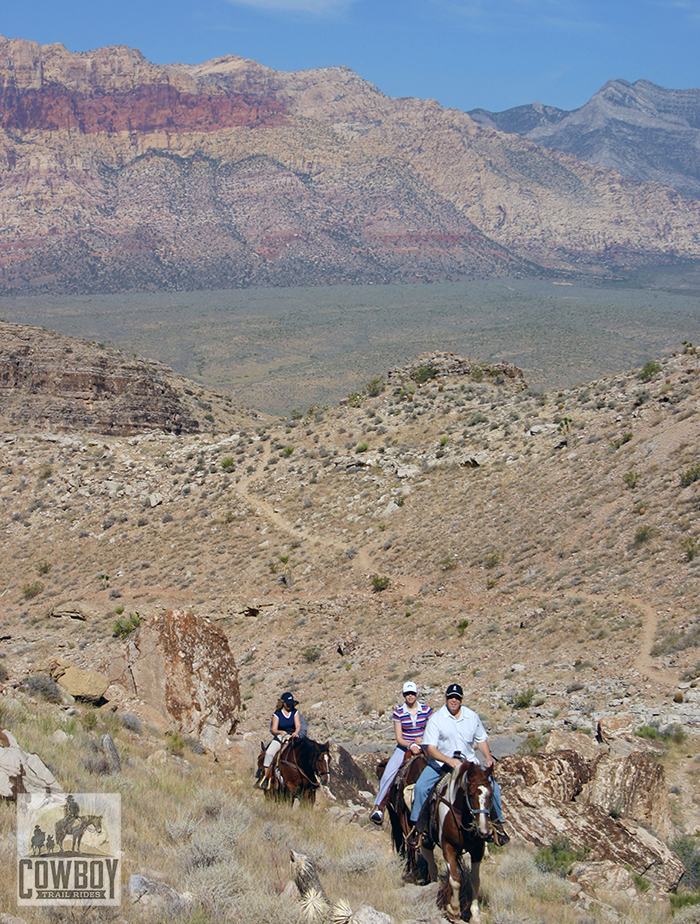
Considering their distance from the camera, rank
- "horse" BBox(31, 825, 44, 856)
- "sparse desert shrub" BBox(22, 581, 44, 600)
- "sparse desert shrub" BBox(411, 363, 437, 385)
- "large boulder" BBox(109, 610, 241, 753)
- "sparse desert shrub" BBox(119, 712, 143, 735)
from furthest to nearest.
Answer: "sparse desert shrub" BBox(411, 363, 437, 385)
"sparse desert shrub" BBox(22, 581, 44, 600)
"large boulder" BBox(109, 610, 241, 753)
"sparse desert shrub" BBox(119, 712, 143, 735)
"horse" BBox(31, 825, 44, 856)

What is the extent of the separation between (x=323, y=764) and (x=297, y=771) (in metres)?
0.34

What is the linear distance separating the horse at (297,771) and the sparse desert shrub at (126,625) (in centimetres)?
1284

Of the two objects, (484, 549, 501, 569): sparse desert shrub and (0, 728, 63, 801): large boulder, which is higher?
(0, 728, 63, 801): large boulder

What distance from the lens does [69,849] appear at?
6668 mm

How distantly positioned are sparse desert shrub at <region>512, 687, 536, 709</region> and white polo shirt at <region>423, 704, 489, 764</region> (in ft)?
23.4

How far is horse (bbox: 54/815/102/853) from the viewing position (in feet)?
22.3

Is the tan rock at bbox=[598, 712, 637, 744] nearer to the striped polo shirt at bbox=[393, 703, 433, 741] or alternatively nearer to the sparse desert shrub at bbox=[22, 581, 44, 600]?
the striped polo shirt at bbox=[393, 703, 433, 741]

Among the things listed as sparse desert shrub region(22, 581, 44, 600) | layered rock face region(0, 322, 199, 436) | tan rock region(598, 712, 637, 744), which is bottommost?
→ sparse desert shrub region(22, 581, 44, 600)

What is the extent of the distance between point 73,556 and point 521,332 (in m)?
116

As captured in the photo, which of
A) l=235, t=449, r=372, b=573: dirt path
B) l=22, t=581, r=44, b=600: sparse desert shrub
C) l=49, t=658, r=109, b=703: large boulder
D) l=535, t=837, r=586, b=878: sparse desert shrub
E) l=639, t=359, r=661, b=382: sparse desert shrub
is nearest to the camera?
l=535, t=837, r=586, b=878: sparse desert shrub

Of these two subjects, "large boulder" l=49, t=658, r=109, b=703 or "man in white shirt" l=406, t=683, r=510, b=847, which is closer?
"man in white shirt" l=406, t=683, r=510, b=847

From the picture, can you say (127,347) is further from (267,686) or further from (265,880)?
(265,880)

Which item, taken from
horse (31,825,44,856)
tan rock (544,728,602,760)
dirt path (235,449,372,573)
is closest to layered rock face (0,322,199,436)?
dirt path (235,449,372,573)

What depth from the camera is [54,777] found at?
26.0 ft
